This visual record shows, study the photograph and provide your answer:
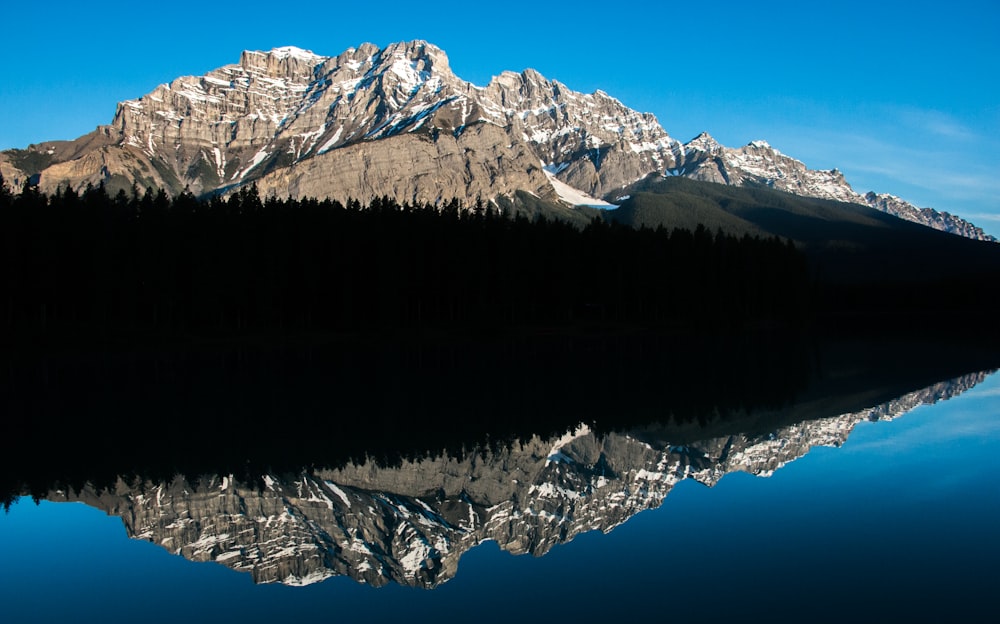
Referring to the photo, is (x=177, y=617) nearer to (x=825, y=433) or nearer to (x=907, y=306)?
(x=825, y=433)

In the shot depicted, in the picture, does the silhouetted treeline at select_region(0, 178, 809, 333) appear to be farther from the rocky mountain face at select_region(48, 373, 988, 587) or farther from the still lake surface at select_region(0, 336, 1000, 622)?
the still lake surface at select_region(0, 336, 1000, 622)

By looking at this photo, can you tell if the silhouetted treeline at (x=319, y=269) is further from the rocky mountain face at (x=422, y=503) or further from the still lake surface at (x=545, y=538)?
the still lake surface at (x=545, y=538)

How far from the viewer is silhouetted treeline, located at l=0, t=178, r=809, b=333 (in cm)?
7731

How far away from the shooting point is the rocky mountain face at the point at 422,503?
16.5 meters

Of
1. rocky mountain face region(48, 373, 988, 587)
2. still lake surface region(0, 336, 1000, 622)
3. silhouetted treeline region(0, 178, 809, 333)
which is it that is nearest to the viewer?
still lake surface region(0, 336, 1000, 622)

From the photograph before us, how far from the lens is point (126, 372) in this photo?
55531 millimetres

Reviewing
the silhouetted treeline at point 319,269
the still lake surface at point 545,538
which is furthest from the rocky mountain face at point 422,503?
the silhouetted treeline at point 319,269

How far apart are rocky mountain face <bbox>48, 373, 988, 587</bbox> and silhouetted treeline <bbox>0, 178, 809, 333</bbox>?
6233 centimetres

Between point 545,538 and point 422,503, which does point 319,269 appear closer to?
point 422,503

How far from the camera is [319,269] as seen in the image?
9075 cm

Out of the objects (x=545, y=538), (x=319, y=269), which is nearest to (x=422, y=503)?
(x=545, y=538)

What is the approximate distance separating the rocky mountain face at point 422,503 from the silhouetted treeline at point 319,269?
204 ft

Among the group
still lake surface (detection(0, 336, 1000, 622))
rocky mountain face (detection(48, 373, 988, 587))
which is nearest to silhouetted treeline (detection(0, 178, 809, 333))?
rocky mountain face (detection(48, 373, 988, 587))

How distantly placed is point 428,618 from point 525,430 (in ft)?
59.2
